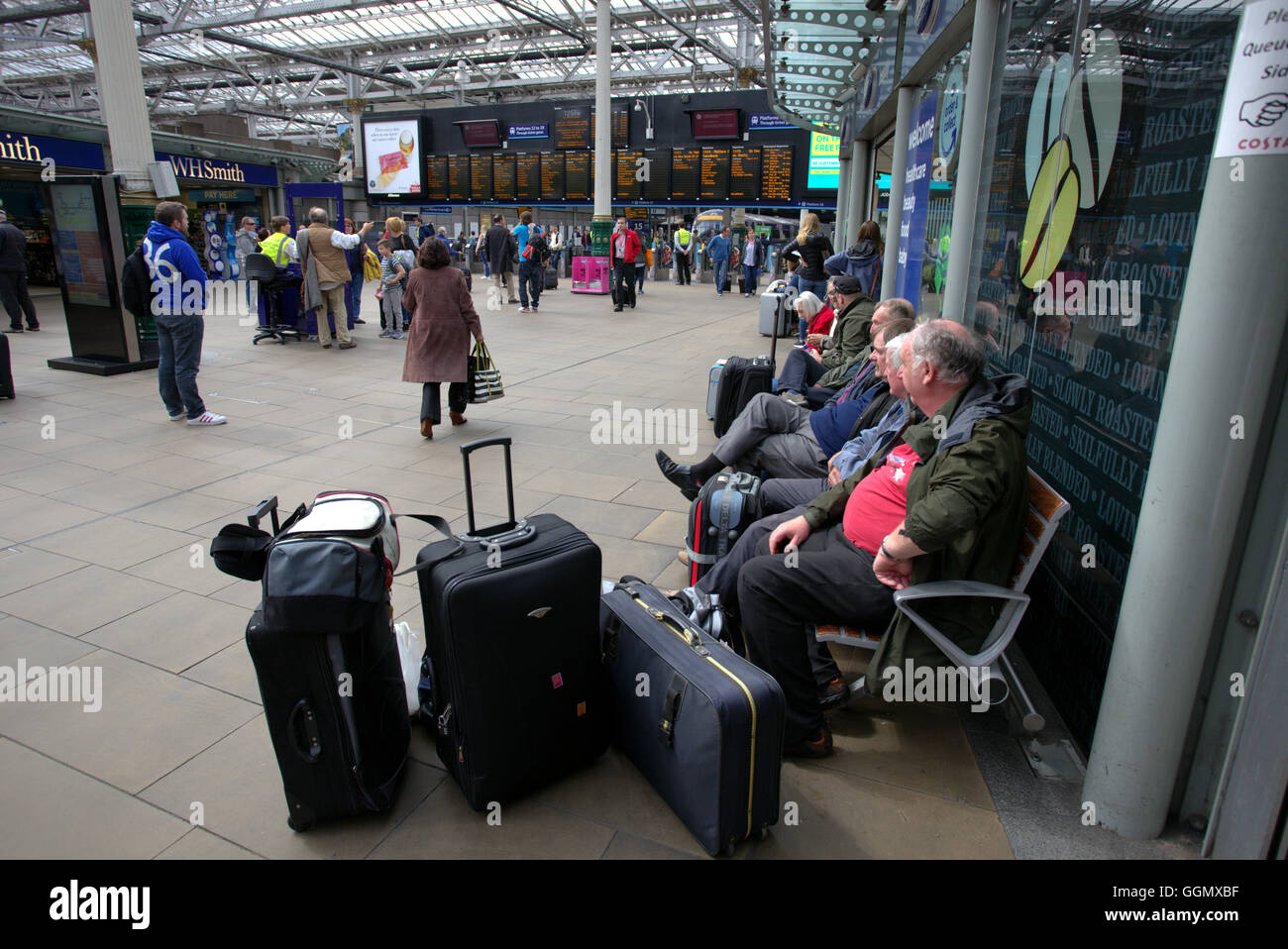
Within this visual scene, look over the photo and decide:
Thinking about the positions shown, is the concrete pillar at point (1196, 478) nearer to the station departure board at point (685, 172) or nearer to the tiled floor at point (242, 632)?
the tiled floor at point (242, 632)

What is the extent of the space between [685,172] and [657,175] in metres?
0.76

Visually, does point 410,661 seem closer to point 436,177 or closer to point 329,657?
point 329,657

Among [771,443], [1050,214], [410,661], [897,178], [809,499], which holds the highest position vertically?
[897,178]

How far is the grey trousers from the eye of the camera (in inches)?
146

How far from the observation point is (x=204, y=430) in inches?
247

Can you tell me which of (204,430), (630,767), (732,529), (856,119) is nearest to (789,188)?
(856,119)

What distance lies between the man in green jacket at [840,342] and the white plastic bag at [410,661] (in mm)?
3120

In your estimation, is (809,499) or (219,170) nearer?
(809,499)

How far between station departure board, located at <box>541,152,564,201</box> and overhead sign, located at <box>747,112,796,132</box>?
5267 millimetres

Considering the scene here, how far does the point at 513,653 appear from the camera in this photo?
205 cm

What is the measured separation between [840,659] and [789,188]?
17967mm

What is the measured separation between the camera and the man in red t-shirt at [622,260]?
49.5ft

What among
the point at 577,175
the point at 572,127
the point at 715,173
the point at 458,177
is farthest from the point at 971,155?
the point at 458,177
